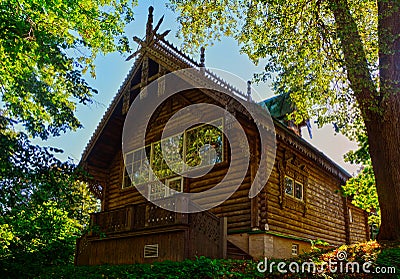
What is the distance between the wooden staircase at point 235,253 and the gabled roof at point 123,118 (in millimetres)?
3772

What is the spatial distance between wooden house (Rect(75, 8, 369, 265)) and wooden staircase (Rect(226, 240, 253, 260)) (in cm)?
4

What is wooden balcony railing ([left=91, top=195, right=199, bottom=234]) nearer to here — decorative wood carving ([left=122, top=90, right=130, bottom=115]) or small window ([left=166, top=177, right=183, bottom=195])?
small window ([left=166, top=177, right=183, bottom=195])

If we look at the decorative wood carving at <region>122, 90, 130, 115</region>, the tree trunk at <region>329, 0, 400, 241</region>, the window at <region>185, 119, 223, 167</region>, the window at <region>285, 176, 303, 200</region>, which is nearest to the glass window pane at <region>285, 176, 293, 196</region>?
the window at <region>285, 176, 303, 200</region>

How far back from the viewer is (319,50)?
42.2 feet

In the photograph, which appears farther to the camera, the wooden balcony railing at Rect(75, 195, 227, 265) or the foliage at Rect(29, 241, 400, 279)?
the wooden balcony railing at Rect(75, 195, 227, 265)

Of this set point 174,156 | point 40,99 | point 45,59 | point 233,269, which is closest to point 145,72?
point 174,156

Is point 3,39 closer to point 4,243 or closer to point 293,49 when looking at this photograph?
point 4,243

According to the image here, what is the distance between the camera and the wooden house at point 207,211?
36.2 feet

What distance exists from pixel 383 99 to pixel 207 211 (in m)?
5.58

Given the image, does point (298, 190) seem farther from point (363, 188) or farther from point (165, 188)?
point (165, 188)

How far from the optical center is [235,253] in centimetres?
1174

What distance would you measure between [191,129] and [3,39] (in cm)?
799

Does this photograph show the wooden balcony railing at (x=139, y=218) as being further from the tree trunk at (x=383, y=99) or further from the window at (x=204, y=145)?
the tree trunk at (x=383, y=99)

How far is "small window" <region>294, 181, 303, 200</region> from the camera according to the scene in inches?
581
